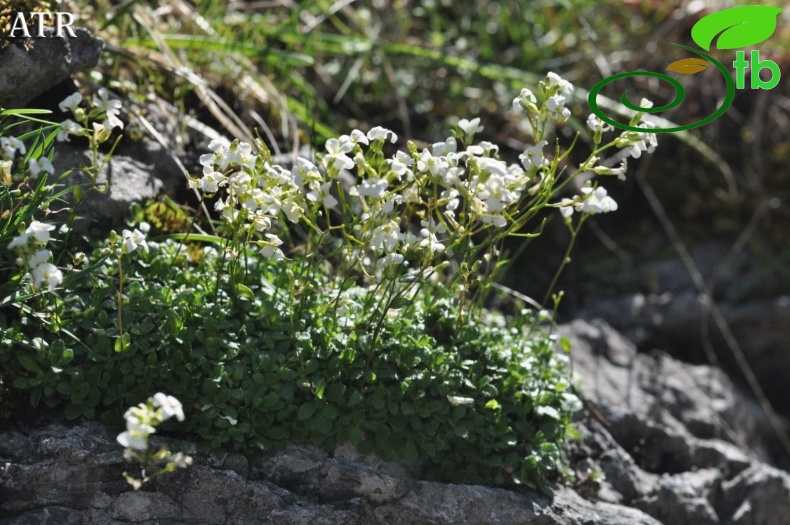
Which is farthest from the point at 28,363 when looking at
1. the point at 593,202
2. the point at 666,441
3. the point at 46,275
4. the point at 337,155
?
the point at 666,441

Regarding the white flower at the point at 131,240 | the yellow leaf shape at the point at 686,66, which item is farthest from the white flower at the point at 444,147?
the yellow leaf shape at the point at 686,66

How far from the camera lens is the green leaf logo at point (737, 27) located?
15.6ft

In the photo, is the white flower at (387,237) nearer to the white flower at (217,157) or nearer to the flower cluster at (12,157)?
the white flower at (217,157)

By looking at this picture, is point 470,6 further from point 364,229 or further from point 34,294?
point 34,294

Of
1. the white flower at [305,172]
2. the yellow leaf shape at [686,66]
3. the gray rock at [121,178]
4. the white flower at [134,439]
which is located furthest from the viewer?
the yellow leaf shape at [686,66]

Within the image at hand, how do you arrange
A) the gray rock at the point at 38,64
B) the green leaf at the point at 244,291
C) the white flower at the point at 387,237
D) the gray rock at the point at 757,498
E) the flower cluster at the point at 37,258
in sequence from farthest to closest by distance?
the gray rock at the point at 757,498 < the gray rock at the point at 38,64 < the green leaf at the point at 244,291 < the white flower at the point at 387,237 < the flower cluster at the point at 37,258

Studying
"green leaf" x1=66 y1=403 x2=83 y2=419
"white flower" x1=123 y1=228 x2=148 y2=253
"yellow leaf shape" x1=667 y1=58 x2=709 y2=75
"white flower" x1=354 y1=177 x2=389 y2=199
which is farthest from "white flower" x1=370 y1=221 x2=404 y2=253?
"yellow leaf shape" x1=667 y1=58 x2=709 y2=75

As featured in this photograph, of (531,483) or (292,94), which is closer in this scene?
(531,483)

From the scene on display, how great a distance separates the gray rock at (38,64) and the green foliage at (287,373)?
77 centimetres

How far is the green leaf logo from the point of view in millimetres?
4754

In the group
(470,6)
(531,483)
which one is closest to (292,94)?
(470,6)

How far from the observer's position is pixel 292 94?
15.2 feet

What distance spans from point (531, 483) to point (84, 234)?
5.92 feet

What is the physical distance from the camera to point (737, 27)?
490cm
